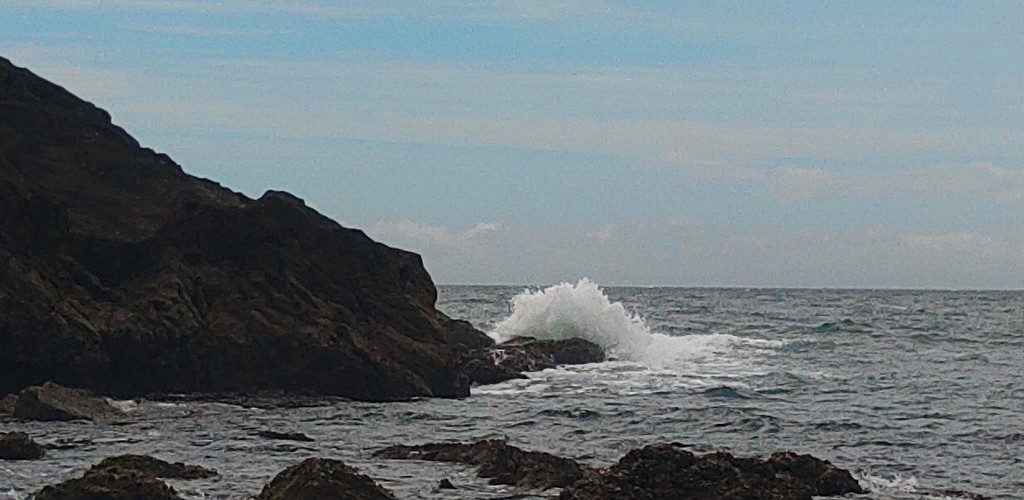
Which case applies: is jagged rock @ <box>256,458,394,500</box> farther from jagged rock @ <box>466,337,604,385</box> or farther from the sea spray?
the sea spray

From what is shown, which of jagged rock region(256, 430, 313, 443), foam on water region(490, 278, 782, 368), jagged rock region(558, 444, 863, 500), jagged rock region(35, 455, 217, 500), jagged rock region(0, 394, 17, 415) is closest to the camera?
jagged rock region(35, 455, 217, 500)

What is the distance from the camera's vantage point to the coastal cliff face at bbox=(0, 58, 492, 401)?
27.4 meters

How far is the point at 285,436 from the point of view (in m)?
22.7

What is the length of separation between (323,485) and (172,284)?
16022 mm

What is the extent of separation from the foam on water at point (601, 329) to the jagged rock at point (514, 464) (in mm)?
26142

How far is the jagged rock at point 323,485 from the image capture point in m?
14.6

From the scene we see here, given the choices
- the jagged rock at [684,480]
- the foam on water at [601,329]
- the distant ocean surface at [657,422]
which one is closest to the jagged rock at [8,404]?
the distant ocean surface at [657,422]

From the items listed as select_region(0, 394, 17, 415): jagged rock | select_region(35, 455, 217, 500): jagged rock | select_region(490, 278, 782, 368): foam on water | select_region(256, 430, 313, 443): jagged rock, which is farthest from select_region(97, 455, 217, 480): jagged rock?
select_region(490, 278, 782, 368): foam on water

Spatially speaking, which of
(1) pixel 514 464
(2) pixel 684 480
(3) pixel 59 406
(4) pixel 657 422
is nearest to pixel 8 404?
(3) pixel 59 406

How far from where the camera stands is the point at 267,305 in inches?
1200

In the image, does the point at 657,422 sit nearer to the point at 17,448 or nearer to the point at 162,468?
the point at 162,468

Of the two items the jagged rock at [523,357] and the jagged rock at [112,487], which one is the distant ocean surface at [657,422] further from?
the jagged rock at [112,487]

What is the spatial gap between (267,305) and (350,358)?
2254 mm

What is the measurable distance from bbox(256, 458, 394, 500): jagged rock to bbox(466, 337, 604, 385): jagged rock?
20268 mm
